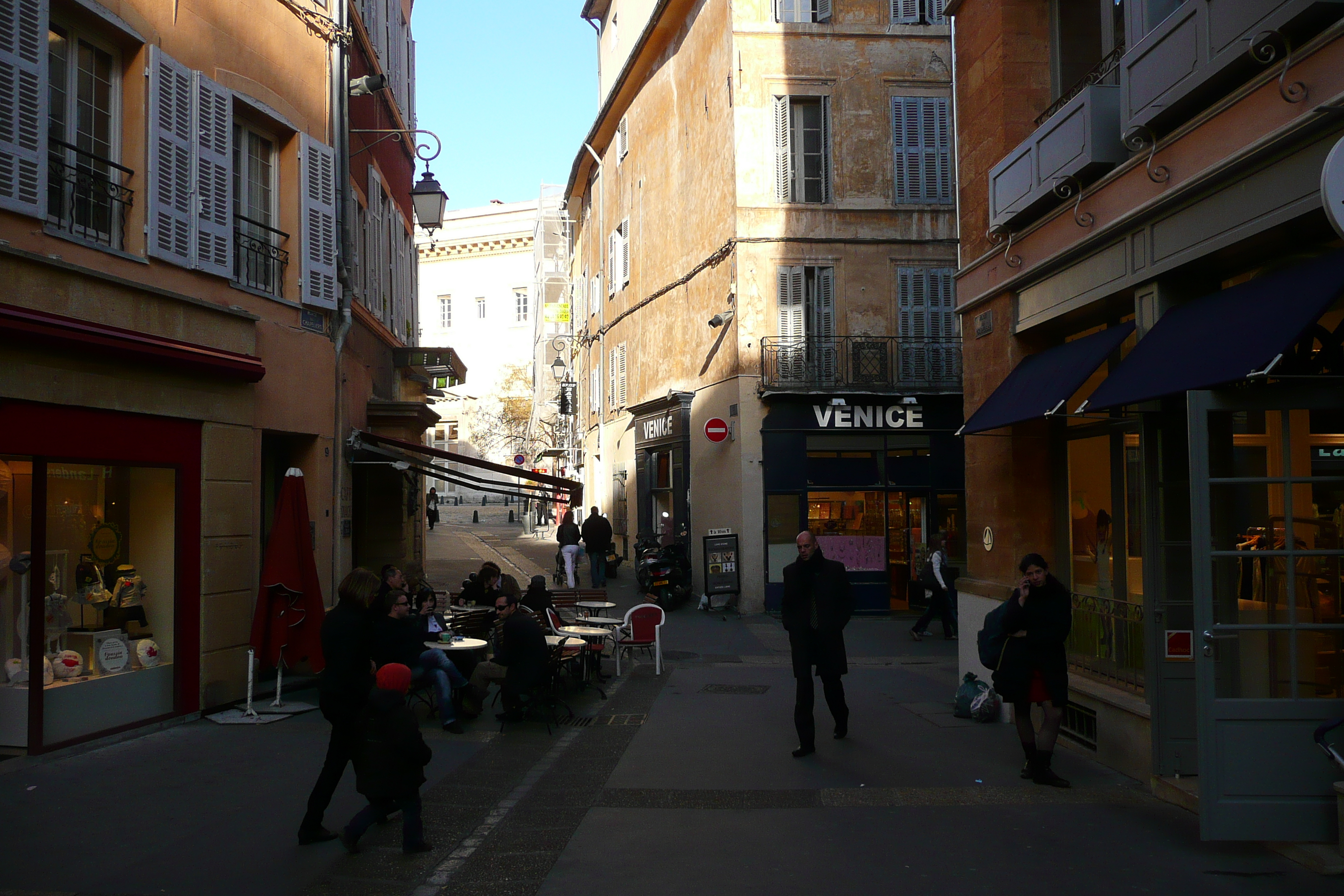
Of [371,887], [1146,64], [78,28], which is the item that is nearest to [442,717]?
[371,887]

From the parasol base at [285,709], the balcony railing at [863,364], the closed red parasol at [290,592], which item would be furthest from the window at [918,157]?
the parasol base at [285,709]

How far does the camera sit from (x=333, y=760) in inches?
258

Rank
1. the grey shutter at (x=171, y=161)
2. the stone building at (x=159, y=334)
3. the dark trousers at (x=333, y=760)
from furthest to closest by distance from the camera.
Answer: the grey shutter at (x=171, y=161), the stone building at (x=159, y=334), the dark trousers at (x=333, y=760)

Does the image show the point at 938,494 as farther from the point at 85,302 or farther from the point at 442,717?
the point at 85,302

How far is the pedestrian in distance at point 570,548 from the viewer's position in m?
23.0

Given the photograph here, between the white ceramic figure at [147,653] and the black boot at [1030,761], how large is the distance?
7.48m

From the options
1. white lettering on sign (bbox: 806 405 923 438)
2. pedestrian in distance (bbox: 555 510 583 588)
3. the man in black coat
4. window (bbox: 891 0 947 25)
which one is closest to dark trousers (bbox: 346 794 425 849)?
the man in black coat

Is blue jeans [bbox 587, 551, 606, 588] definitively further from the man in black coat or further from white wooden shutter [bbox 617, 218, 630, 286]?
the man in black coat

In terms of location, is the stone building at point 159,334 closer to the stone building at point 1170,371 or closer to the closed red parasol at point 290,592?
the closed red parasol at point 290,592

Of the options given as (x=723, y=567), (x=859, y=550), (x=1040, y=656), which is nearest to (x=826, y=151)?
(x=859, y=550)

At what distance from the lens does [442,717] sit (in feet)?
33.5

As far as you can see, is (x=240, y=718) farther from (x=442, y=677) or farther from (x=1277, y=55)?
(x=1277, y=55)

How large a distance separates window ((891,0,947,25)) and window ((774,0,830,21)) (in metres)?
1.28

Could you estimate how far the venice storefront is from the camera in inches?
809
